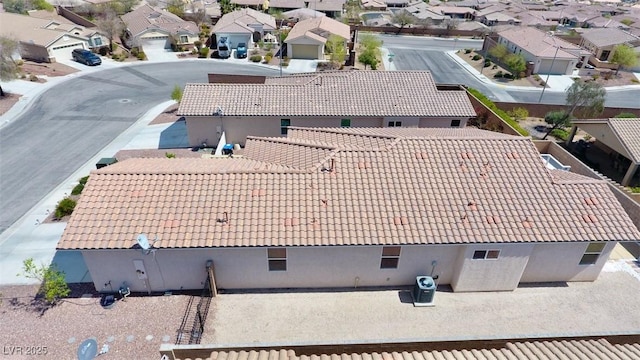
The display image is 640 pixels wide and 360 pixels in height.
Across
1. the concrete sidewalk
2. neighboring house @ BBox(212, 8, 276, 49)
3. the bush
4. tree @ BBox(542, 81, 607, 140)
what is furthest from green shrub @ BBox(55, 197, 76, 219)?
neighboring house @ BBox(212, 8, 276, 49)

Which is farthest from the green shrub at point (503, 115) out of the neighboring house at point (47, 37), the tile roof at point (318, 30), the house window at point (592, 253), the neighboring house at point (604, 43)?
the neighboring house at point (47, 37)

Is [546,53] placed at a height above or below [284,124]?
above

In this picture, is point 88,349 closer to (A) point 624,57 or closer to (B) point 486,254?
(B) point 486,254

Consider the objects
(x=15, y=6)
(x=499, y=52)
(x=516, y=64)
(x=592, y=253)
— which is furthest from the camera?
(x=15, y=6)

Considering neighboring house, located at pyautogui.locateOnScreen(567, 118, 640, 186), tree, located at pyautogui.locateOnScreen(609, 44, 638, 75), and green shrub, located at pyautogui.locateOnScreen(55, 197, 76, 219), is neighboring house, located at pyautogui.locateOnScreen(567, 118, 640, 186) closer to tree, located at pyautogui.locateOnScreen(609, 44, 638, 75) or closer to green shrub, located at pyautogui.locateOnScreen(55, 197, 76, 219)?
tree, located at pyautogui.locateOnScreen(609, 44, 638, 75)

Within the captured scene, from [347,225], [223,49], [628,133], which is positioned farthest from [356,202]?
[223,49]
